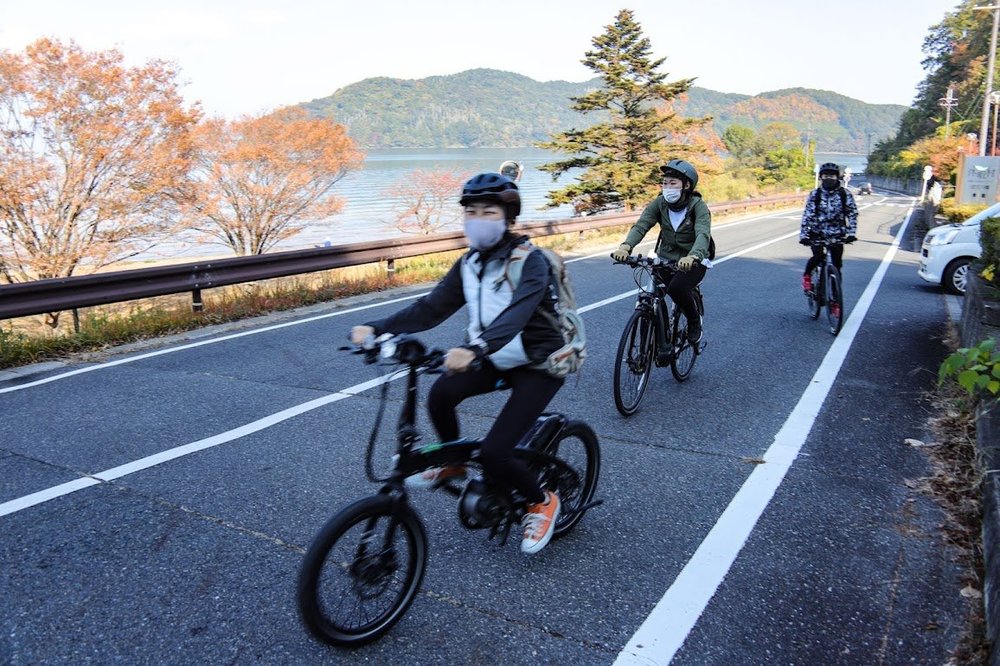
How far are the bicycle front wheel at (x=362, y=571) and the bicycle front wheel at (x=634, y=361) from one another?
2.91 meters

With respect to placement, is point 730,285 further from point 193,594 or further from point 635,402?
point 193,594

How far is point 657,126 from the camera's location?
3781 cm

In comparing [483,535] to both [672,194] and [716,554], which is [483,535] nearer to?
[716,554]

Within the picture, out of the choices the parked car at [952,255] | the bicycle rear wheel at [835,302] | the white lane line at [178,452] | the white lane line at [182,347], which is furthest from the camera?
the parked car at [952,255]

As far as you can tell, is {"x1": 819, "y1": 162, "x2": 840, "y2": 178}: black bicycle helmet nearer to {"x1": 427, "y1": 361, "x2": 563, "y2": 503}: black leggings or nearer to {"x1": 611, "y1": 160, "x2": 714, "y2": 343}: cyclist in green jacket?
{"x1": 611, "y1": 160, "x2": 714, "y2": 343}: cyclist in green jacket

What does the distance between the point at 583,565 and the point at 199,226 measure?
1735cm

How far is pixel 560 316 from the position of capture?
10.8 ft

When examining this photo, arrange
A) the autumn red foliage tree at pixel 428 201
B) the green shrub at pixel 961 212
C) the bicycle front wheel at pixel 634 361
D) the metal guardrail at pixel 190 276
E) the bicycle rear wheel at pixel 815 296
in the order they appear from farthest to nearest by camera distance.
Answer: the autumn red foliage tree at pixel 428 201, the green shrub at pixel 961 212, the bicycle rear wheel at pixel 815 296, the metal guardrail at pixel 190 276, the bicycle front wheel at pixel 634 361

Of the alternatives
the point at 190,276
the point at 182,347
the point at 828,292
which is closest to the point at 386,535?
the point at 182,347

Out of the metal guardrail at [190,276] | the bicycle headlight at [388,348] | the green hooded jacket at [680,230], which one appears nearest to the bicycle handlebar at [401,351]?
the bicycle headlight at [388,348]

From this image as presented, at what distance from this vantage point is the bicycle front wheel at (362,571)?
2676 mm

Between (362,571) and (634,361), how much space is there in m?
3.46

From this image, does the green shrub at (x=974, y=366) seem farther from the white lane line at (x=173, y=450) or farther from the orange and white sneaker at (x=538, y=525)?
the white lane line at (x=173, y=450)

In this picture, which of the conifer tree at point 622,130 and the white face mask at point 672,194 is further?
the conifer tree at point 622,130
